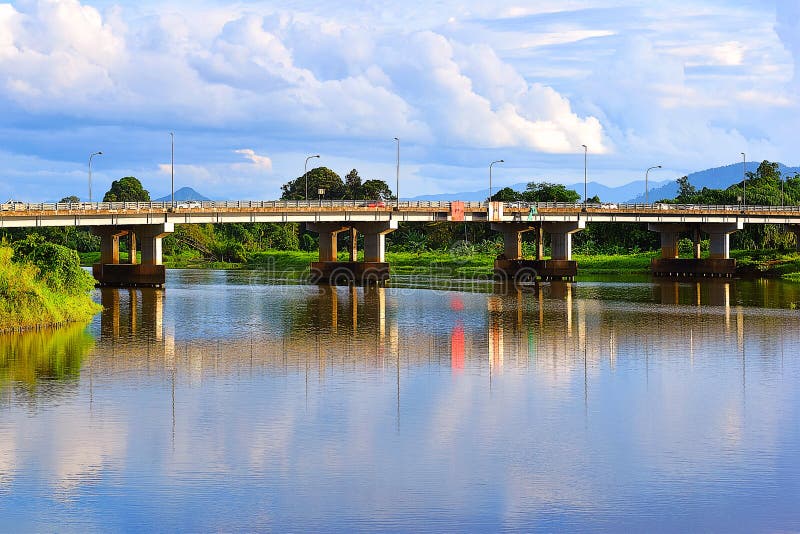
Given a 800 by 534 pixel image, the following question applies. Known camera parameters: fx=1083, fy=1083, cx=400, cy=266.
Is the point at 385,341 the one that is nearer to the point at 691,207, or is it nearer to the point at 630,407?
the point at 630,407

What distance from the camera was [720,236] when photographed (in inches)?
6137

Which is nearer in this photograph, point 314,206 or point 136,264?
point 136,264

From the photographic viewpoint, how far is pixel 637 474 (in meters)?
27.3

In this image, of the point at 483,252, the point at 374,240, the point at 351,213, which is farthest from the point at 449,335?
the point at 483,252

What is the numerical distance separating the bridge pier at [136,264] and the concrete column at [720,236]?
82815mm

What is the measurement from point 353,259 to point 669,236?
5045 cm

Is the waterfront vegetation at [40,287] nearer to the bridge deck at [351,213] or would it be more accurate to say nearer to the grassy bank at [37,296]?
the grassy bank at [37,296]

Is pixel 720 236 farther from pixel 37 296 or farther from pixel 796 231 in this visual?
pixel 37 296

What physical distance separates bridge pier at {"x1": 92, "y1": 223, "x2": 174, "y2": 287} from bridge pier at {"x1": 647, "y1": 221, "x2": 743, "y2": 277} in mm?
74706

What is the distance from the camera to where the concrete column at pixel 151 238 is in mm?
107625

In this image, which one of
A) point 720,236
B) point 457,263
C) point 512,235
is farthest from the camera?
point 457,263

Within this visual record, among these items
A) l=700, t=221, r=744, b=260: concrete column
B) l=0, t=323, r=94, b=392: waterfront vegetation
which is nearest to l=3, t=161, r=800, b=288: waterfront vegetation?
l=700, t=221, r=744, b=260: concrete column

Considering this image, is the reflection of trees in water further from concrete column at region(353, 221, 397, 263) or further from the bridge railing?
concrete column at region(353, 221, 397, 263)

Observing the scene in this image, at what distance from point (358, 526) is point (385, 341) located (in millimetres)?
35189
